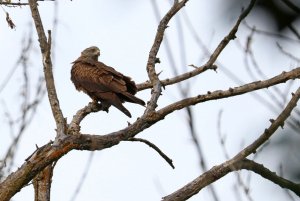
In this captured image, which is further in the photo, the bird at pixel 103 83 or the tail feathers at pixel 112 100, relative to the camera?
the bird at pixel 103 83

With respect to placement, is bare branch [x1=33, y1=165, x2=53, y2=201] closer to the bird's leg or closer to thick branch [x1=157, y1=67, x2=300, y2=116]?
thick branch [x1=157, y1=67, x2=300, y2=116]

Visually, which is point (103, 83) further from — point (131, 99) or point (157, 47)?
point (157, 47)

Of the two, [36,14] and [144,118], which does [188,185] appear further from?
[36,14]

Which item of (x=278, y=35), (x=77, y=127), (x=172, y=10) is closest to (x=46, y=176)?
(x=77, y=127)

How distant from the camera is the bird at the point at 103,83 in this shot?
21.4 ft

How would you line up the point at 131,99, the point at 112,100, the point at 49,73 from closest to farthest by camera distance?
the point at 49,73
the point at 131,99
the point at 112,100

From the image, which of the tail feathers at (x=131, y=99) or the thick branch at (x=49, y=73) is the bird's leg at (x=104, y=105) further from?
the thick branch at (x=49, y=73)

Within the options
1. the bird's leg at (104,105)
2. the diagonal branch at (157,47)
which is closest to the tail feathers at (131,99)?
the bird's leg at (104,105)

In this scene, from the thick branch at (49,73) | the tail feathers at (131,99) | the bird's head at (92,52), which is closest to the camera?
the thick branch at (49,73)

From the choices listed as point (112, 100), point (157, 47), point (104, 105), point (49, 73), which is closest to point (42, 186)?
point (49, 73)

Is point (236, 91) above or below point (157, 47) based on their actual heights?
below

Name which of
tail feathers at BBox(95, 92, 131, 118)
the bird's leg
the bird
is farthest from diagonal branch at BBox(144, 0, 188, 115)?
the bird's leg

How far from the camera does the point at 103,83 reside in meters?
7.04

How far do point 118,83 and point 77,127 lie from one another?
4.89 feet
